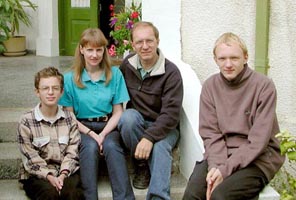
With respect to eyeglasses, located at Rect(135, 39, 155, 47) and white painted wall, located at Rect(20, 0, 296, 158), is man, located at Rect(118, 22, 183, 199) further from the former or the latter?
white painted wall, located at Rect(20, 0, 296, 158)

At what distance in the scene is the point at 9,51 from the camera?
8688 millimetres

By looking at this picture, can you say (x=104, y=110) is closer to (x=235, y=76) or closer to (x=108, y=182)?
(x=108, y=182)

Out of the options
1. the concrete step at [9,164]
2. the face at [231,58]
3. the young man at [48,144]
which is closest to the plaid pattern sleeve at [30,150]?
the young man at [48,144]

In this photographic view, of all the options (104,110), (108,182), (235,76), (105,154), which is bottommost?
(108,182)

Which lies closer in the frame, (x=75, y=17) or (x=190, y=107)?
(x=190, y=107)

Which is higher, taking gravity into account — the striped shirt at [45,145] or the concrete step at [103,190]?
the striped shirt at [45,145]

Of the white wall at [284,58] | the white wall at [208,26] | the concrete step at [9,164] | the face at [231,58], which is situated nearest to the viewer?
the face at [231,58]

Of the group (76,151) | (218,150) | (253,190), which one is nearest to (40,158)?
(76,151)

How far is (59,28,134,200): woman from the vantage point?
3682 millimetres

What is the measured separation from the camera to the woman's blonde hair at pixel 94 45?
3748 millimetres

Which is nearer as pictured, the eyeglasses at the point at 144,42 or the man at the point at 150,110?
the man at the point at 150,110

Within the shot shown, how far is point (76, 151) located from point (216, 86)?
3.39 ft

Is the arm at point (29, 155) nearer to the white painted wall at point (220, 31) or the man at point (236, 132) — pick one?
the man at point (236, 132)

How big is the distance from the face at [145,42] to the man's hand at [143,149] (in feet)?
1.99
